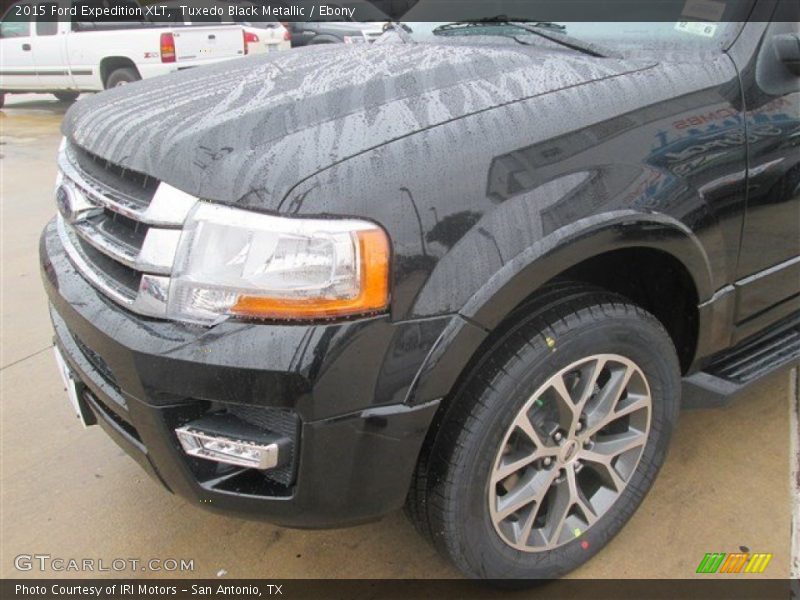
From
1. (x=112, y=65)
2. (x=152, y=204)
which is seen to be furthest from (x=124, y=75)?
(x=152, y=204)

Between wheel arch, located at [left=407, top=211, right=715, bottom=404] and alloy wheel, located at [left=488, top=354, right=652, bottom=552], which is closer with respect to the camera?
wheel arch, located at [left=407, top=211, right=715, bottom=404]

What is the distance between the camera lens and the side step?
2.24 metres

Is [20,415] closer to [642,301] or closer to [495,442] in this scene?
[495,442]

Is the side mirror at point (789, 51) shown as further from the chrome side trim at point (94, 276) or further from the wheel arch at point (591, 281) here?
the chrome side trim at point (94, 276)

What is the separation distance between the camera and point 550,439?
192 cm

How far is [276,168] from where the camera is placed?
151 cm

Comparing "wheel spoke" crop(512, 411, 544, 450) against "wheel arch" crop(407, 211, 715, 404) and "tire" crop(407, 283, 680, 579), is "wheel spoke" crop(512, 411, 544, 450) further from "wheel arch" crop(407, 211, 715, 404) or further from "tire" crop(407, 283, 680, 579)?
"wheel arch" crop(407, 211, 715, 404)

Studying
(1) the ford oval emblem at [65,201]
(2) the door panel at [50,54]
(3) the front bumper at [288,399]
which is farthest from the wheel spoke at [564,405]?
(2) the door panel at [50,54]

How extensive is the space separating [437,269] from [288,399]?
0.44m

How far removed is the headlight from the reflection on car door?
1220 cm

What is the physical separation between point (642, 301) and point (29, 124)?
1182 centimetres

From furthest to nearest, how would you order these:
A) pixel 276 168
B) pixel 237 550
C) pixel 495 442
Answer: pixel 237 550 → pixel 495 442 → pixel 276 168

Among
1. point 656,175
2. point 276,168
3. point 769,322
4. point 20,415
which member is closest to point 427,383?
point 276,168

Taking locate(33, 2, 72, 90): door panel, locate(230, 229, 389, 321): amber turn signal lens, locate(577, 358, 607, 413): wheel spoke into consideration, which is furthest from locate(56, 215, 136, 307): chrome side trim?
locate(33, 2, 72, 90): door panel
